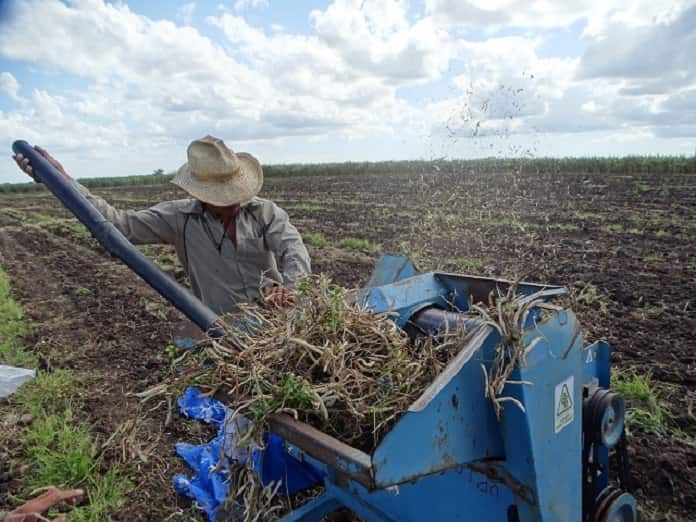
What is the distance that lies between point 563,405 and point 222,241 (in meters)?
2.13

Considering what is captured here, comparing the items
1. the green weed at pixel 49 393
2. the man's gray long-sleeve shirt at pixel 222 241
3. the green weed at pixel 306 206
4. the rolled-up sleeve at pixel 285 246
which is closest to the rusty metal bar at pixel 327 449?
the rolled-up sleeve at pixel 285 246

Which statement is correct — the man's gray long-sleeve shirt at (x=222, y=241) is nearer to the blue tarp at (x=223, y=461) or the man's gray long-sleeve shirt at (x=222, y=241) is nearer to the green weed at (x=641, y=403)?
the blue tarp at (x=223, y=461)

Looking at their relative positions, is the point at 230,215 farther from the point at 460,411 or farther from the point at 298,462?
the point at 460,411

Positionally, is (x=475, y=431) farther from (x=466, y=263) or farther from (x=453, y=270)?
(x=466, y=263)

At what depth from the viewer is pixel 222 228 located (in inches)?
127

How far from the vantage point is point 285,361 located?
1.65 metres

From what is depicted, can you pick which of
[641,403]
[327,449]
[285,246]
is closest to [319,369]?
[327,449]

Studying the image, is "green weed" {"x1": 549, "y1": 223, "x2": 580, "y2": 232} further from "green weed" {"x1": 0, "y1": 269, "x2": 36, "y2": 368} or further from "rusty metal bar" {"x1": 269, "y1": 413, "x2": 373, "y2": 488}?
"rusty metal bar" {"x1": 269, "y1": 413, "x2": 373, "y2": 488}

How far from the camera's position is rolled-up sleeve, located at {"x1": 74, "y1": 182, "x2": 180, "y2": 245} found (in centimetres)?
310

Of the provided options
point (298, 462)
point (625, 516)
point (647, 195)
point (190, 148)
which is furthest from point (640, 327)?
point (647, 195)

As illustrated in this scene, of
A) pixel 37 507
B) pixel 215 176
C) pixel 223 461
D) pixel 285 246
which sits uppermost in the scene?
pixel 215 176

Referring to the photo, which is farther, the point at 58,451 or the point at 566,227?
the point at 566,227

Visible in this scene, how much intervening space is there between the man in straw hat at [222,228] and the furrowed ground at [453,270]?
2.78 ft

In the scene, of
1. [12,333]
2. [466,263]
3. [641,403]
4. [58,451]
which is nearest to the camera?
[58,451]
